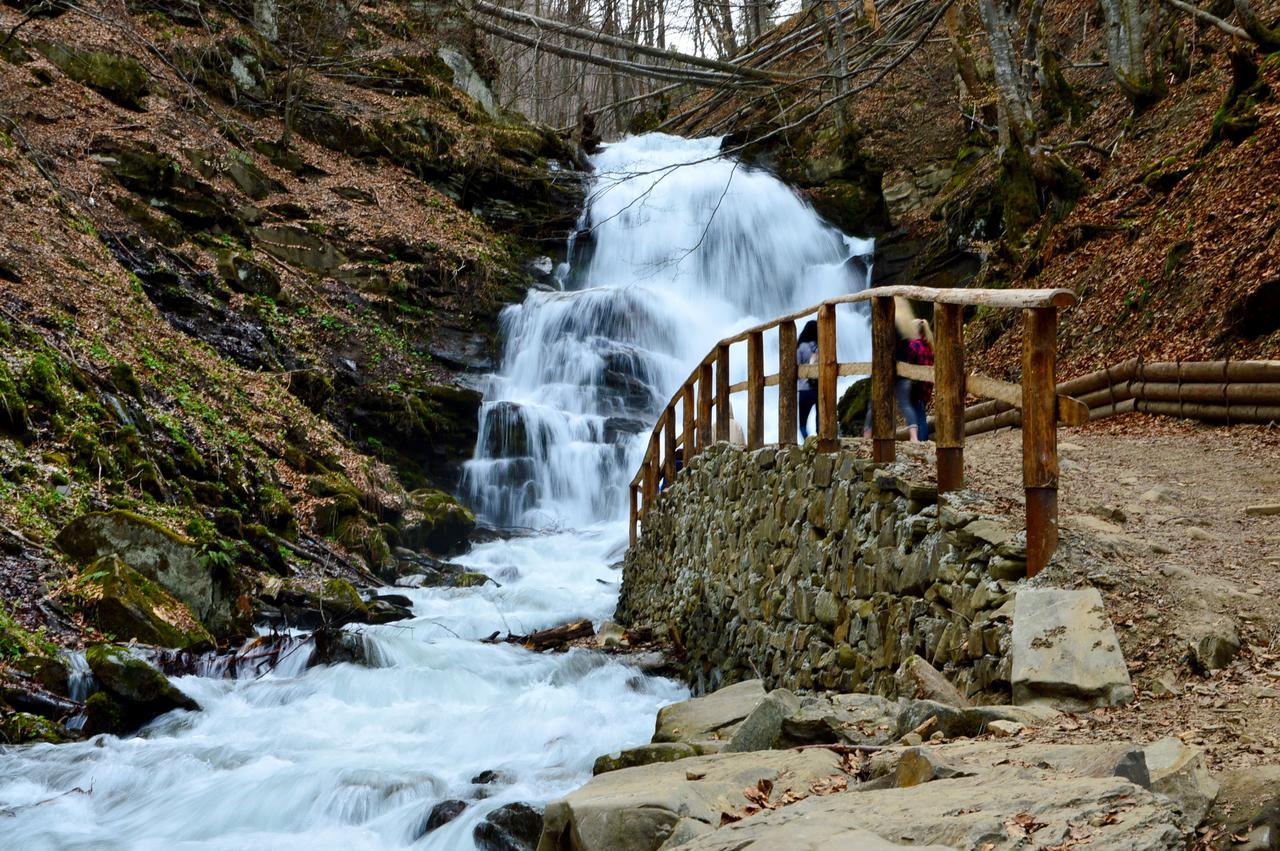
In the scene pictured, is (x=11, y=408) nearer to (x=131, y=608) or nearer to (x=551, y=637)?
(x=131, y=608)

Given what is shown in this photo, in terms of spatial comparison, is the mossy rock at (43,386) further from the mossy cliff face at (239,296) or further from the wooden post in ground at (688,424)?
the wooden post in ground at (688,424)

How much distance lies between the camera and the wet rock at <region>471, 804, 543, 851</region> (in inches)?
201

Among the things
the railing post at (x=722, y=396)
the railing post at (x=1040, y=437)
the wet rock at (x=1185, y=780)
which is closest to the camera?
the wet rock at (x=1185, y=780)

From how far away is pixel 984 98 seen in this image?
1772 cm

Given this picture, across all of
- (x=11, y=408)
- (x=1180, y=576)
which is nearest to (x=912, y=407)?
(x=1180, y=576)

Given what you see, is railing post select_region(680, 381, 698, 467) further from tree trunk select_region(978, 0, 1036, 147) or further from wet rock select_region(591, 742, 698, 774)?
tree trunk select_region(978, 0, 1036, 147)

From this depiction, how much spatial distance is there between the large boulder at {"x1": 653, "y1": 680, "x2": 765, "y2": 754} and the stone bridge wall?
63 centimetres

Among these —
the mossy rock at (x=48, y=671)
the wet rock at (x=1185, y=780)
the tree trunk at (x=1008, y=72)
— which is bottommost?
the mossy rock at (x=48, y=671)

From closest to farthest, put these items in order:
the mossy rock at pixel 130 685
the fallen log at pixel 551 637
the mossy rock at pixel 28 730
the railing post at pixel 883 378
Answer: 1. the railing post at pixel 883 378
2. the mossy rock at pixel 28 730
3. the mossy rock at pixel 130 685
4. the fallen log at pixel 551 637

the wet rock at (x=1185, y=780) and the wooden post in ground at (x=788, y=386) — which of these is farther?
the wooden post in ground at (x=788, y=386)

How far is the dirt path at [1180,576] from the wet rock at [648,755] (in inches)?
75.2

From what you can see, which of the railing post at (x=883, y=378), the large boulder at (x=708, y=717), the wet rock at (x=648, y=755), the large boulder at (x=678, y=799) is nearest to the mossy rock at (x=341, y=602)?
the large boulder at (x=708, y=717)

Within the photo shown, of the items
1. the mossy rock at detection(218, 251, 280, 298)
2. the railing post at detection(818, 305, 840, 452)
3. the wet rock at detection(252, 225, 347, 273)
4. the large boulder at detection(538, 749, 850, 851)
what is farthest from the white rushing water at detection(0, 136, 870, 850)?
the mossy rock at detection(218, 251, 280, 298)

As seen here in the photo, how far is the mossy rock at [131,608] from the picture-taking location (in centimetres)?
739
